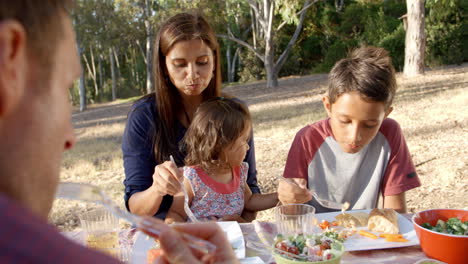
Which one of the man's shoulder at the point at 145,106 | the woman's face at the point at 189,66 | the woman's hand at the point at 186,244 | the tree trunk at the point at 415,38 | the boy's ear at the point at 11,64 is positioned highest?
the tree trunk at the point at 415,38

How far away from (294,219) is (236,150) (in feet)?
2.72

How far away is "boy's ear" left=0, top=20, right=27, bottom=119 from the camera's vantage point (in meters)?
0.39

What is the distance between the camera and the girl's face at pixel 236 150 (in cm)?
230

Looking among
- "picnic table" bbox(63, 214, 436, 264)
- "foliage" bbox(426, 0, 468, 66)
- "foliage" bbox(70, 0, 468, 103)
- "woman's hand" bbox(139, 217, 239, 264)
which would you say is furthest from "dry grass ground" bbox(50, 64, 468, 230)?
"foliage" bbox(70, 0, 468, 103)

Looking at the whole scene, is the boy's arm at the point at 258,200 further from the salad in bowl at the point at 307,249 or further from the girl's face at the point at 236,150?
the salad in bowl at the point at 307,249

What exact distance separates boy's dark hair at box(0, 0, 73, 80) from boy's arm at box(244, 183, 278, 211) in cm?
194

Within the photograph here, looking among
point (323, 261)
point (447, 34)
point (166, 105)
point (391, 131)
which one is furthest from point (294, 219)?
point (447, 34)

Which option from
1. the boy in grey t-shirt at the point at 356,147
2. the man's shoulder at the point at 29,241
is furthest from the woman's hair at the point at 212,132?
the man's shoulder at the point at 29,241

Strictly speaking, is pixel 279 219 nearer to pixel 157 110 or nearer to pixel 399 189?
pixel 399 189

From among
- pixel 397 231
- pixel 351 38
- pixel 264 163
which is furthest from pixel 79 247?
pixel 351 38

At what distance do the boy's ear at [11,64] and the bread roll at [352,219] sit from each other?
152cm

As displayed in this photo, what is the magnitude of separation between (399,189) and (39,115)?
2052 mm

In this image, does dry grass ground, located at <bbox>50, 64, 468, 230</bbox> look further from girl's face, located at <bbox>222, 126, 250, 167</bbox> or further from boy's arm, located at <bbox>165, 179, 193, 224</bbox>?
girl's face, located at <bbox>222, 126, 250, 167</bbox>

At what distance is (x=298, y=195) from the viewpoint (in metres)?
1.90
